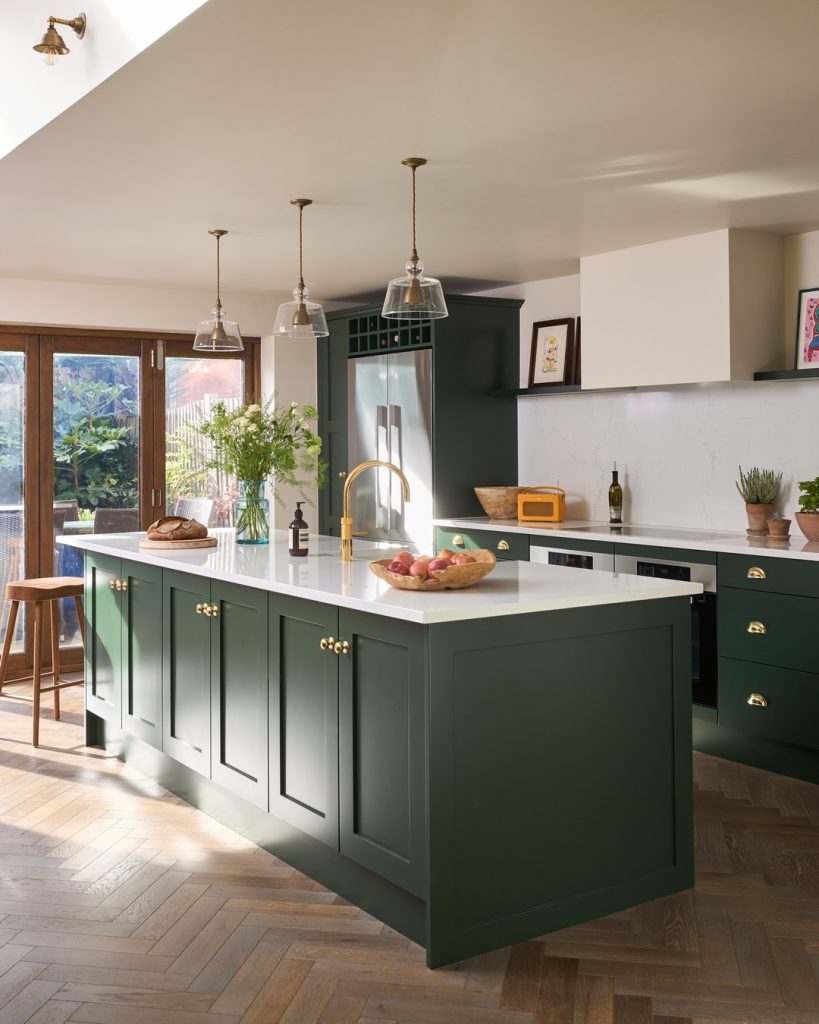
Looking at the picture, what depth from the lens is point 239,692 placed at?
142 inches

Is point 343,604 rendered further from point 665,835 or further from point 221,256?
point 221,256

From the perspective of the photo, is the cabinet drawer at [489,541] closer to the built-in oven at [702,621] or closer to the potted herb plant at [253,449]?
the built-in oven at [702,621]

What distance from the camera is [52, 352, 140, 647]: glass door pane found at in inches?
253

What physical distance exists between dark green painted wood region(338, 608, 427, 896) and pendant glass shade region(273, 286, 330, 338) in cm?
150

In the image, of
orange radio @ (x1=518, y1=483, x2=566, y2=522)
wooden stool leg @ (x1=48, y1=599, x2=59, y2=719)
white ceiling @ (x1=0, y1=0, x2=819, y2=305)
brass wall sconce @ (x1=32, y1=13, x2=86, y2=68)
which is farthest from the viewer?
orange radio @ (x1=518, y1=483, x2=566, y2=522)

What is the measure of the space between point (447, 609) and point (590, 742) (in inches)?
24.9

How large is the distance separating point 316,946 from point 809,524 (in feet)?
9.25

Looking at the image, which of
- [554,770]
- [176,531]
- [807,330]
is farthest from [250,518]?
[807,330]

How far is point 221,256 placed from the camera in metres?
5.39

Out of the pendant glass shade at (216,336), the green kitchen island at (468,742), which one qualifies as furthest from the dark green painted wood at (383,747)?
the pendant glass shade at (216,336)

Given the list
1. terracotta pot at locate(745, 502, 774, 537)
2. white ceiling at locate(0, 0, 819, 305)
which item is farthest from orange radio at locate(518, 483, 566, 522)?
white ceiling at locate(0, 0, 819, 305)

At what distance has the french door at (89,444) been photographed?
20.6 ft

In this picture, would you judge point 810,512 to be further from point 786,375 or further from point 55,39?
point 55,39

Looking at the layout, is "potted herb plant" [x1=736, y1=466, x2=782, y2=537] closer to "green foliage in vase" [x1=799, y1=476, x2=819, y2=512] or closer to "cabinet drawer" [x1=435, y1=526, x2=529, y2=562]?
"green foliage in vase" [x1=799, y1=476, x2=819, y2=512]
